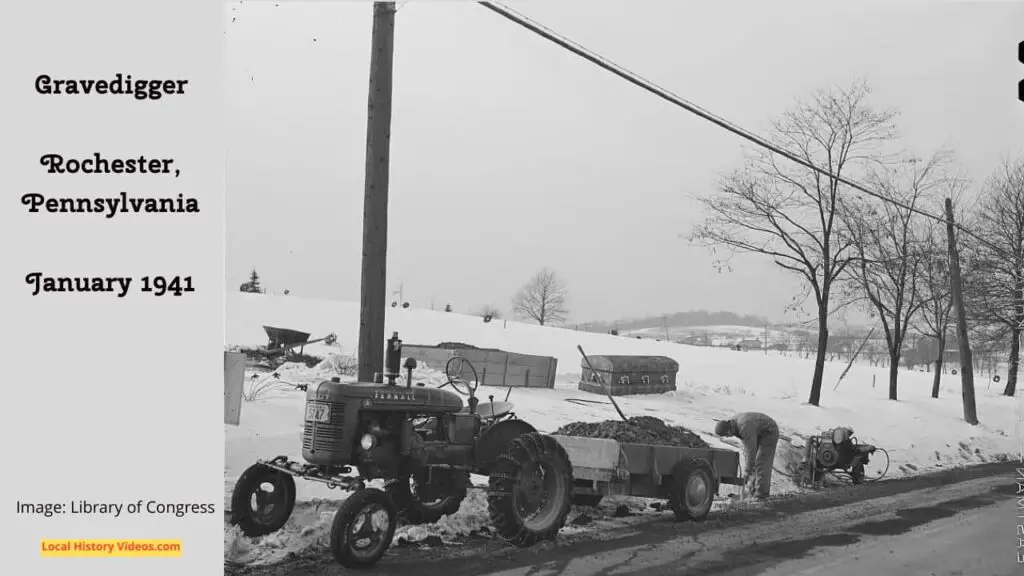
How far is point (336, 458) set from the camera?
7168 mm

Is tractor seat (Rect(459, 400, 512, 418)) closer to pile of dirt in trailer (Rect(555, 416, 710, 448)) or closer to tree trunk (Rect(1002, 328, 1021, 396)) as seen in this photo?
pile of dirt in trailer (Rect(555, 416, 710, 448))

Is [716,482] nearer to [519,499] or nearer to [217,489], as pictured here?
[519,499]

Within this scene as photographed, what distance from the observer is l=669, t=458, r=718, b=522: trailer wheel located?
9609 mm

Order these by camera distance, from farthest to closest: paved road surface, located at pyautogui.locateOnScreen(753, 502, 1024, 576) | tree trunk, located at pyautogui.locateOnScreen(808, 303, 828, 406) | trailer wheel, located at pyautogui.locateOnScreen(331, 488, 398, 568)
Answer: tree trunk, located at pyautogui.locateOnScreen(808, 303, 828, 406), paved road surface, located at pyautogui.locateOnScreen(753, 502, 1024, 576), trailer wheel, located at pyautogui.locateOnScreen(331, 488, 398, 568)

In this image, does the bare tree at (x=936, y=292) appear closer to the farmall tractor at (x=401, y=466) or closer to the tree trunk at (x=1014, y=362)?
the tree trunk at (x=1014, y=362)

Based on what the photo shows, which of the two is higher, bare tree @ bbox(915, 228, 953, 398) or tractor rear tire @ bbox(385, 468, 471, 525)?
bare tree @ bbox(915, 228, 953, 398)

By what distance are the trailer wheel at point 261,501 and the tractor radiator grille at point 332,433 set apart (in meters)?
0.52

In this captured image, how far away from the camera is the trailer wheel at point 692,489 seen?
9609mm

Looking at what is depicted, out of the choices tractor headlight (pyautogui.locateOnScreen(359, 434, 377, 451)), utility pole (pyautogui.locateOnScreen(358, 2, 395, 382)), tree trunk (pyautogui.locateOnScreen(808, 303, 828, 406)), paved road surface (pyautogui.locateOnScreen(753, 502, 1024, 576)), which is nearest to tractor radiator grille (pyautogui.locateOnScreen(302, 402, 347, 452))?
tractor headlight (pyautogui.locateOnScreen(359, 434, 377, 451))

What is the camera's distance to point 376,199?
9.14 metres

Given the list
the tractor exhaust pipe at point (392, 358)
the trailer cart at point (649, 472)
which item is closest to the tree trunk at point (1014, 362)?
the trailer cart at point (649, 472)

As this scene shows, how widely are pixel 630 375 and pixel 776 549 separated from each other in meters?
12.8

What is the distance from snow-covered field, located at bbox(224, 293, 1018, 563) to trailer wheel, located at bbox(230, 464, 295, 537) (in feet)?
0.34

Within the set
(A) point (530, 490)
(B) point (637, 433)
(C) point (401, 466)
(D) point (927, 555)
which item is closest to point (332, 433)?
(C) point (401, 466)
